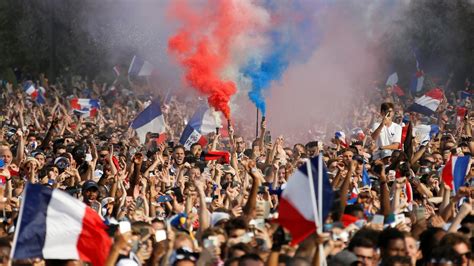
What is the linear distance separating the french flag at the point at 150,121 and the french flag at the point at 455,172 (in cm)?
943

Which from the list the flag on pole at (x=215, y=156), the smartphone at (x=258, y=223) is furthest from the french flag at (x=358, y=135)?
the smartphone at (x=258, y=223)

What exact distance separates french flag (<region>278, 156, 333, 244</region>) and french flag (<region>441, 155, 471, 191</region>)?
384 centimetres

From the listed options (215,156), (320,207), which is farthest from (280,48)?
(320,207)

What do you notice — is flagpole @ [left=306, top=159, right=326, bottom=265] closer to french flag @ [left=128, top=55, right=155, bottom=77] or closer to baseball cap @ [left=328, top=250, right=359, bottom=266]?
baseball cap @ [left=328, top=250, right=359, bottom=266]

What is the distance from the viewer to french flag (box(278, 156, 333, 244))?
1093 centimetres

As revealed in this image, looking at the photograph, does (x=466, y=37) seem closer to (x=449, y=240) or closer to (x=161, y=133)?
(x=161, y=133)

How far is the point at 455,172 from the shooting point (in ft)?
49.5

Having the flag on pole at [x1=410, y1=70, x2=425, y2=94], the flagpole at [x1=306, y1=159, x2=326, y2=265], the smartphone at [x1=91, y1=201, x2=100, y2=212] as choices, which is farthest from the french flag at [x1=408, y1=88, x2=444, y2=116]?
the flagpole at [x1=306, y1=159, x2=326, y2=265]

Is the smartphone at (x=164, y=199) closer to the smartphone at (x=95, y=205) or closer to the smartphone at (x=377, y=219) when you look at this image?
→ the smartphone at (x=95, y=205)

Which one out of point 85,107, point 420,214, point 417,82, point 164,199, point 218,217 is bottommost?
point 218,217

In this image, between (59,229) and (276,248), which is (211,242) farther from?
(59,229)

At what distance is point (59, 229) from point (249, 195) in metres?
2.60

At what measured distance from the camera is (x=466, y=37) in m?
39.7

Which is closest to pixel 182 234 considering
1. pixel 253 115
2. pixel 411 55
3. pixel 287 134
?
pixel 287 134
